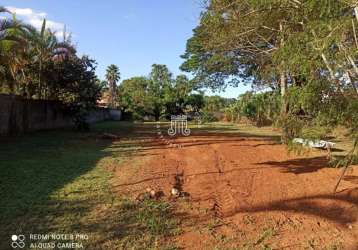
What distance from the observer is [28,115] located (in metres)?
17.9

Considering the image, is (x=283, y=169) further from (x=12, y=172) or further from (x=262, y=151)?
(x=12, y=172)

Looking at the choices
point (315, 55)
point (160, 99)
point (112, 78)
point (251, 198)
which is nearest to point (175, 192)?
point (251, 198)

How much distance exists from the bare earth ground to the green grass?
37cm

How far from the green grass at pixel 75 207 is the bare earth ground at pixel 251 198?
37 centimetres

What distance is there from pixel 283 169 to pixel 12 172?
660 centimetres

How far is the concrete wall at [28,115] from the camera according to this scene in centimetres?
1547

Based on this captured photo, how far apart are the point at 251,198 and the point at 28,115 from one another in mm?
13242

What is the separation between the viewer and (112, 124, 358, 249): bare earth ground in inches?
215

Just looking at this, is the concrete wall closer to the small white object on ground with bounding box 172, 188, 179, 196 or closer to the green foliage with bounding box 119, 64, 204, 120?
the small white object on ground with bounding box 172, 188, 179, 196

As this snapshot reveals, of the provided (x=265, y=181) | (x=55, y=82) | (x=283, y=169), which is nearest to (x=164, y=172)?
(x=265, y=181)

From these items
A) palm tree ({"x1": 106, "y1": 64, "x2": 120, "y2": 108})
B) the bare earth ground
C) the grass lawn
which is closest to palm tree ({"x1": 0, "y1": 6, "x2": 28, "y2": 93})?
the grass lawn

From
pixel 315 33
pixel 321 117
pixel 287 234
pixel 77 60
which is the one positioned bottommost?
pixel 287 234

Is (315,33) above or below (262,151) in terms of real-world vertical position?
above

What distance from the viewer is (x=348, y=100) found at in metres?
6.21
